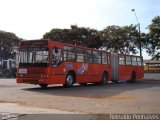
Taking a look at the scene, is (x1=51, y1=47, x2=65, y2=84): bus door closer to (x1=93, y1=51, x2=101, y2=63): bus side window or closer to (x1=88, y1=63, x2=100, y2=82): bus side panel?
(x1=88, y1=63, x2=100, y2=82): bus side panel

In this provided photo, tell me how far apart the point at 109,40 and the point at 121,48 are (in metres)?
2.22

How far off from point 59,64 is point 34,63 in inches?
61.9

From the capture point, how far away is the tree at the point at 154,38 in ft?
146

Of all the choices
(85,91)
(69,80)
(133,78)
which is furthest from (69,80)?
A: (133,78)

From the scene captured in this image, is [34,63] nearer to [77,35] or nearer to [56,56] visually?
[56,56]

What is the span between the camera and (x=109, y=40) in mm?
50281

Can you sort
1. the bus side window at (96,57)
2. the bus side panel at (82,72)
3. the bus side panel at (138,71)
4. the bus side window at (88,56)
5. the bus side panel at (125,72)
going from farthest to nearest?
the bus side panel at (138,71) → the bus side panel at (125,72) → the bus side window at (96,57) → the bus side window at (88,56) → the bus side panel at (82,72)

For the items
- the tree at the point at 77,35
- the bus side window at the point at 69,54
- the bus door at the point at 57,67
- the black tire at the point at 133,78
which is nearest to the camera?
the bus door at the point at 57,67

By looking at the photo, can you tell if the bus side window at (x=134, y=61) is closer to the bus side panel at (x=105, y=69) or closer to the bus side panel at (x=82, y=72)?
the bus side panel at (x=105, y=69)

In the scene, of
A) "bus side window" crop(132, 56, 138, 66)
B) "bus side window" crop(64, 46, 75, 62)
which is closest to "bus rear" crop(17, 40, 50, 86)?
"bus side window" crop(64, 46, 75, 62)

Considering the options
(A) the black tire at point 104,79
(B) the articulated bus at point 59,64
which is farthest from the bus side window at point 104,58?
(A) the black tire at point 104,79

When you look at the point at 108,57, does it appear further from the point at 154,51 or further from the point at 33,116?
the point at 33,116

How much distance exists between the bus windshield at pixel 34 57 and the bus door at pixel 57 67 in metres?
0.50

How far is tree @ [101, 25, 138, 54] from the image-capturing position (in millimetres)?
48438
